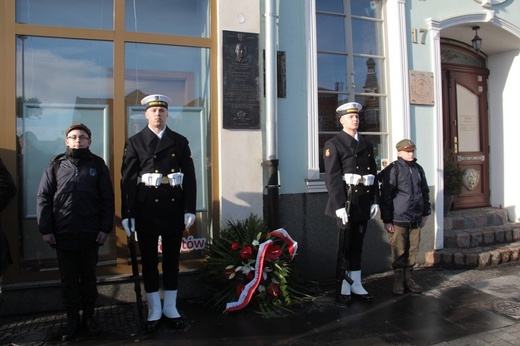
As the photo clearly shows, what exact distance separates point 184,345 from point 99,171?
1.71 meters

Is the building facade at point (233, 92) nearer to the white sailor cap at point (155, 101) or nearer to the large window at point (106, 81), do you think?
the large window at point (106, 81)

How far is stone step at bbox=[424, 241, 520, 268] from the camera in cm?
586

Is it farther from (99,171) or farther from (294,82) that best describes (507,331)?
(99,171)

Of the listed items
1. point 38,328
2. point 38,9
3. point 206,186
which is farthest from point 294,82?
point 38,328

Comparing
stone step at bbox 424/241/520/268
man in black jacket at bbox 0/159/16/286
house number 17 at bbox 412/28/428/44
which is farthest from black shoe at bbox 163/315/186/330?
house number 17 at bbox 412/28/428/44

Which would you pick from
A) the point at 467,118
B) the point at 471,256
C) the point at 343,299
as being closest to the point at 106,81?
the point at 343,299

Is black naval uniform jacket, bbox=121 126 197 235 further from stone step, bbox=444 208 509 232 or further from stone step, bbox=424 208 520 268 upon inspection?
stone step, bbox=444 208 509 232

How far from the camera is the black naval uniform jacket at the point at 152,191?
12.5 ft

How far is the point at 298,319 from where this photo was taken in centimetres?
414

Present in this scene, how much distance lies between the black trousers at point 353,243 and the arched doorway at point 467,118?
3.28 meters

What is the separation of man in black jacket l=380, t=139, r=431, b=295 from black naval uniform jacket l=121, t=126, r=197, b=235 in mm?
2334

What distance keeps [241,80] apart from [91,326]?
10.0 ft

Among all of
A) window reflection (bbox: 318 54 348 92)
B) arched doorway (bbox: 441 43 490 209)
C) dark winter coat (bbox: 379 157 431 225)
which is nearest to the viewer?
dark winter coat (bbox: 379 157 431 225)

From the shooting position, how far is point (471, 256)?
5855mm
